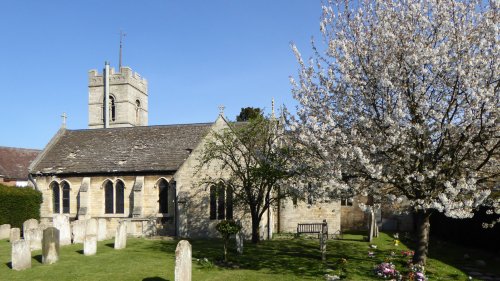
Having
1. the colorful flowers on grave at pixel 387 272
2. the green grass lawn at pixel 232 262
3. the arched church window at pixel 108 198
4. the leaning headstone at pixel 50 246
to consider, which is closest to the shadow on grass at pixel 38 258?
the green grass lawn at pixel 232 262

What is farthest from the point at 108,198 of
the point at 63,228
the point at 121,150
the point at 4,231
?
the point at 63,228

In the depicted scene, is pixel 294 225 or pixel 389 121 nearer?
pixel 389 121

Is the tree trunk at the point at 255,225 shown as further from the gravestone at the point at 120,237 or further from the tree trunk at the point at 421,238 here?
the tree trunk at the point at 421,238

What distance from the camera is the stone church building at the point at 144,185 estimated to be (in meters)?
27.0

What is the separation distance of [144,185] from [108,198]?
344 cm

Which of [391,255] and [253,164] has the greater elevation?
[253,164]

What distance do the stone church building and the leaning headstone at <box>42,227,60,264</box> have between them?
10.1 metres

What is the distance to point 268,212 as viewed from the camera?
25516mm

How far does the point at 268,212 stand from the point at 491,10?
54.6 feet

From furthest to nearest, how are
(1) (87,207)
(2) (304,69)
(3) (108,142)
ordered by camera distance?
(3) (108,142) → (1) (87,207) → (2) (304,69)

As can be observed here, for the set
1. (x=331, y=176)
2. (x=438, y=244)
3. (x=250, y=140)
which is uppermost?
(x=250, y=140)

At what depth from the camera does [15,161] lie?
4888cm

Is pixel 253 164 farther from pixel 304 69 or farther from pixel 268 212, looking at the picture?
pixel 304 69

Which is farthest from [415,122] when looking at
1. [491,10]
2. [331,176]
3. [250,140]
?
[250,140]
